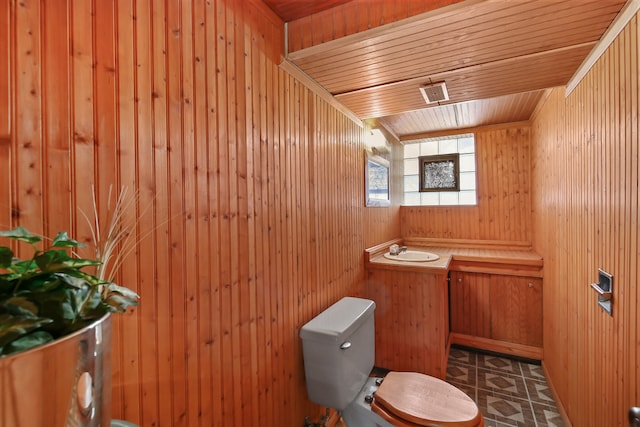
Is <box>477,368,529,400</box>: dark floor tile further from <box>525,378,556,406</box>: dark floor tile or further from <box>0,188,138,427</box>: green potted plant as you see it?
<box>0,188,138,427</box>: green potted plant

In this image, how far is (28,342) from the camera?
1.25 feet

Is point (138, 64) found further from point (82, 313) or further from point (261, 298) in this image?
point (261, 298)

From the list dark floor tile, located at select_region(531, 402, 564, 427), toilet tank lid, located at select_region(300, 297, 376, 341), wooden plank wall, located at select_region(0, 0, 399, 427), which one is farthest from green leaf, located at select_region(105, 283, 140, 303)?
dark floor tile, located at select_region(531, 402, 564, 427)

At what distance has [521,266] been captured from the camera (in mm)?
2777

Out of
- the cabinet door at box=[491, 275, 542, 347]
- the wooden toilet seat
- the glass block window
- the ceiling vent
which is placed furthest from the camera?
the glass block window

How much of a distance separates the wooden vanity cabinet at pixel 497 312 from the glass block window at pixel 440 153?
3.51 feet

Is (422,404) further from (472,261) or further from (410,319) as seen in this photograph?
(472,261)

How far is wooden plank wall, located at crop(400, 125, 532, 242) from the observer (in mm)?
3246

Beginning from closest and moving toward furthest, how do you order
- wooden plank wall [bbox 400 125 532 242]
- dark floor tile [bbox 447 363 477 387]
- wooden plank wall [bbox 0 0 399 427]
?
wooden plank wall [bbox 0 0 399 427]
dark floor tile [bbox 447 363 477 387]
wooden plank wall [bbox 400 125 532 242]

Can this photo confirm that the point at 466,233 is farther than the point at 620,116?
Yes

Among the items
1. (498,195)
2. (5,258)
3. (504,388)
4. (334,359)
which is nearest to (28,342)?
(5,258)

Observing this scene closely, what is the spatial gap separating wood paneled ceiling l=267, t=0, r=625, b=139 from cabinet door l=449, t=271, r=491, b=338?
189cm

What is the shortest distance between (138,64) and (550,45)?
181cm

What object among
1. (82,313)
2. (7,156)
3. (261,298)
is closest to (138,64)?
(7,156)
